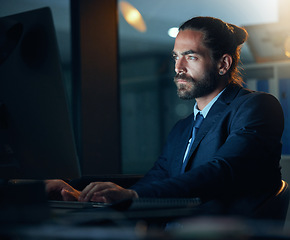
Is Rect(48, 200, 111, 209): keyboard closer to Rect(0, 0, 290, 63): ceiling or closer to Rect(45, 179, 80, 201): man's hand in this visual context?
Rect(45, 179, 80, 201): man's hand

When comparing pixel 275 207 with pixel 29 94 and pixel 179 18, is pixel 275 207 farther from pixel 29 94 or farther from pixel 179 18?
pixel 179 18

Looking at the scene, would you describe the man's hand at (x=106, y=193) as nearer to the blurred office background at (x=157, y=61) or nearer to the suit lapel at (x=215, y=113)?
the suit lapel at (x=215, y=113)

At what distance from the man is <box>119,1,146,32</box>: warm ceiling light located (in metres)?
4.09

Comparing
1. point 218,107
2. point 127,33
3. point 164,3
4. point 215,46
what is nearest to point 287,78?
point 215,46

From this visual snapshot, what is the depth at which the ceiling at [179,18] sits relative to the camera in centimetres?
312

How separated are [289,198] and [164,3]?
567 cm

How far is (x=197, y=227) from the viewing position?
0.44 m

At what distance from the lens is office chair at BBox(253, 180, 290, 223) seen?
4.02ft

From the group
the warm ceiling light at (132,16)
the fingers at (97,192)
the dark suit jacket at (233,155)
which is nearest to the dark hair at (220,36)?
the dark suit jacket at (233,155)

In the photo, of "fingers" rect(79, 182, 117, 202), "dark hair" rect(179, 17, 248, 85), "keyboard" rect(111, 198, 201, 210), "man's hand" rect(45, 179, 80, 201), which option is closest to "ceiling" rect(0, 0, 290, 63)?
"dark hair" rect(179, 17, 248, 85)

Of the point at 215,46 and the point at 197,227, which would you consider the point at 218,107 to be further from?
the point at 197,227

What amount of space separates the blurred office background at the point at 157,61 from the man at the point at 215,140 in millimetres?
1146

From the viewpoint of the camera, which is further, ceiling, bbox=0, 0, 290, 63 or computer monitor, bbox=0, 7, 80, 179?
ceiling, bbox=0, 0, 290, 63

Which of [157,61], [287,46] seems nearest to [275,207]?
[287,46]
